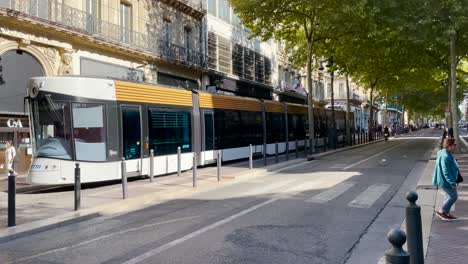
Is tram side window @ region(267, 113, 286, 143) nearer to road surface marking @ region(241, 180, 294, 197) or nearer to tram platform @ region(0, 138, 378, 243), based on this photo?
tram platform @ region(0, 138, 378, 243)

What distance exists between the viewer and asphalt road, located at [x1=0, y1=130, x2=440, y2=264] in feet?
21.1

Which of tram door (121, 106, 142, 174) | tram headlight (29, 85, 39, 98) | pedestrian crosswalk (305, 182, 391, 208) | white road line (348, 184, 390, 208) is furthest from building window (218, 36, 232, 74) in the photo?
white road line (348, 184, 390, 208)

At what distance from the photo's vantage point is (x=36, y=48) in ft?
63.4

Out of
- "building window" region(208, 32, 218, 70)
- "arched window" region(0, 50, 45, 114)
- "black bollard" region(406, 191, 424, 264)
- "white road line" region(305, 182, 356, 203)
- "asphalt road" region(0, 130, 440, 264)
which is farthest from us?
"building window" region(208, 32, 218, 70)

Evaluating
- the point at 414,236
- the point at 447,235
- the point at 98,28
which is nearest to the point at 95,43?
the point at 98,28

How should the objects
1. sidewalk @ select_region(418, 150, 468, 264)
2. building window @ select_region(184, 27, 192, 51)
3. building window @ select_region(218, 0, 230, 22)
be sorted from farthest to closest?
building window @ select_region(218, 0, 230, 22)
building window @ select_region(184, 27, 192, 51)
sidewalk @ select_region(418, 150, 468, 264)

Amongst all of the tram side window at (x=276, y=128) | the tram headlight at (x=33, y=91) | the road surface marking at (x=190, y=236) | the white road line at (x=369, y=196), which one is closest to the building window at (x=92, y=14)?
the tram headlight at (x=33, y=91)

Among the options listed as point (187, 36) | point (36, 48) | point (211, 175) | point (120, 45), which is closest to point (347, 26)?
point (187, 36)

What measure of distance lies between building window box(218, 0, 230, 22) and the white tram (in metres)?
16.2

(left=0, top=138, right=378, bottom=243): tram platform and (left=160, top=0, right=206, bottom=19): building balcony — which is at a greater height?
(left=160, top=0, right=206, bottom=19): building balcony

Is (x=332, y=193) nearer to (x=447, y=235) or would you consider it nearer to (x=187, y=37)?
(x=447, y=235)

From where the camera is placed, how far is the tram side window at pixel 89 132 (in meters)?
13.2

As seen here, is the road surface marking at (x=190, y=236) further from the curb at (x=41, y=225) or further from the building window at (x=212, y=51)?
the building window at (x=212, y=51)

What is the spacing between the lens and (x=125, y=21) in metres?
25.2
